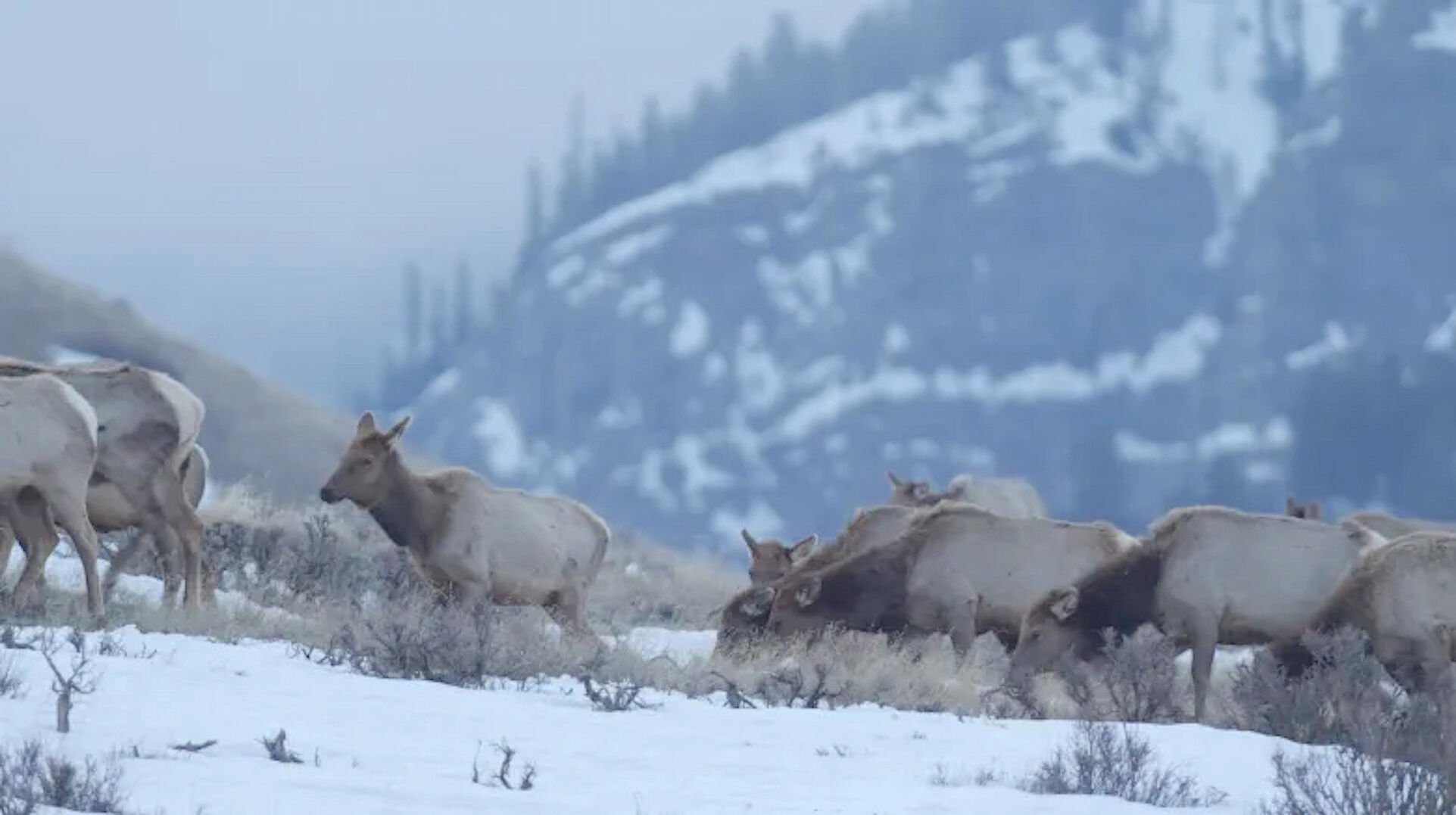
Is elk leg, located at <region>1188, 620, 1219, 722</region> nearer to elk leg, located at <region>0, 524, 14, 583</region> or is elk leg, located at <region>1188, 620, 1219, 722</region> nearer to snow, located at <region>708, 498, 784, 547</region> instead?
elk leg, located at <region>0, 524, 14, 583</region>

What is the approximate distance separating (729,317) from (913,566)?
14781 cm

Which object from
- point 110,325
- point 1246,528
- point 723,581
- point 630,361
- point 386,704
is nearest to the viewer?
point 386,704

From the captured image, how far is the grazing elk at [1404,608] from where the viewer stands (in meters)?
15.7

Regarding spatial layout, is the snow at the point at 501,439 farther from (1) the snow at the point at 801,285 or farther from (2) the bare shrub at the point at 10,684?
(2) the bare shrub at the point at 10,684

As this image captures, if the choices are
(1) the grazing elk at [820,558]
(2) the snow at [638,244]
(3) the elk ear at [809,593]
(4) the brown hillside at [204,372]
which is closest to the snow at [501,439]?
(2) the snow at [638,244]

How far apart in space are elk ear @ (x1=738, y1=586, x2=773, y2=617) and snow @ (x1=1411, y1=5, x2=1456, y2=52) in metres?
167

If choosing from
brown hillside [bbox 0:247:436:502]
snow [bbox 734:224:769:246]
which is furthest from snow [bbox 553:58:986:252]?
brown hillside [bbox 0:247:436:502]

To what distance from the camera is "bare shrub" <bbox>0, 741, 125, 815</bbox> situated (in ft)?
29.3

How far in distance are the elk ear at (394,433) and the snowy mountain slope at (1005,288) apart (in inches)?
4798

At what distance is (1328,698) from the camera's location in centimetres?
1436

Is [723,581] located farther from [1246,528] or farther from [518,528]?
[1246,528]

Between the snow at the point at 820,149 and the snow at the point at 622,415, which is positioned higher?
the snow at the point at 820,149

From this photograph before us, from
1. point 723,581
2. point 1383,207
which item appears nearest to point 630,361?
point 1383,207

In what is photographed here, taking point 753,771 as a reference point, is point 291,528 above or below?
above
